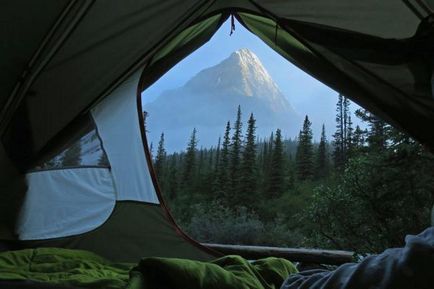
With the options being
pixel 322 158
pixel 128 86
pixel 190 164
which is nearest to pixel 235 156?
pixel 190 164

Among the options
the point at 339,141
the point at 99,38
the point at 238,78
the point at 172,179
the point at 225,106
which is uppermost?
the point at 238,78

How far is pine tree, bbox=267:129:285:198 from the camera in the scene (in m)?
4.61

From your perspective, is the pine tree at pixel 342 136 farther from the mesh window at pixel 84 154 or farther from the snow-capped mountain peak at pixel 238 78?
the mesh window at pixel 84 154

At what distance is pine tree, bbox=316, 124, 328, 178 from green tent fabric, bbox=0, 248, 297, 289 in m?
2.93

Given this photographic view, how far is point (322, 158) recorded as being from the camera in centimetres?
436

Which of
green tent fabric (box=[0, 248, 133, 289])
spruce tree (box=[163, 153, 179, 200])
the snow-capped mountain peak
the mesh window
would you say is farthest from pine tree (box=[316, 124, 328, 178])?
green tent fabric (box=[0, 248, 133, 289])

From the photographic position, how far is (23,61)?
1653 mm

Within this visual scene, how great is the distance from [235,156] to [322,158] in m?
0.93

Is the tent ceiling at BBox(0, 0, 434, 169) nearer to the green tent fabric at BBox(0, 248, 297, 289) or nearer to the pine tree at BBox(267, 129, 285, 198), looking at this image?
the green tent fabric at BBox(0, 248, 297, 289)

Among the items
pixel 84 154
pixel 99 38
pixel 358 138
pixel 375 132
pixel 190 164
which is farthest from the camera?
pixel 190 164

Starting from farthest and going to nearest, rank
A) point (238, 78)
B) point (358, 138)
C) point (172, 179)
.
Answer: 1. point (238, 78)
2. point (172, 179)
3. point (358, 138)

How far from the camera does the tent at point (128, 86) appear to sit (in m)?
1.72

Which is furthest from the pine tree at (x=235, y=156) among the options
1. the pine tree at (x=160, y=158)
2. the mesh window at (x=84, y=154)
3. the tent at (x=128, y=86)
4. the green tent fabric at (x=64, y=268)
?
the green tent fabric at (x=64, y=268)

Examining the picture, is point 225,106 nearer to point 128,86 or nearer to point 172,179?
point 172,179
